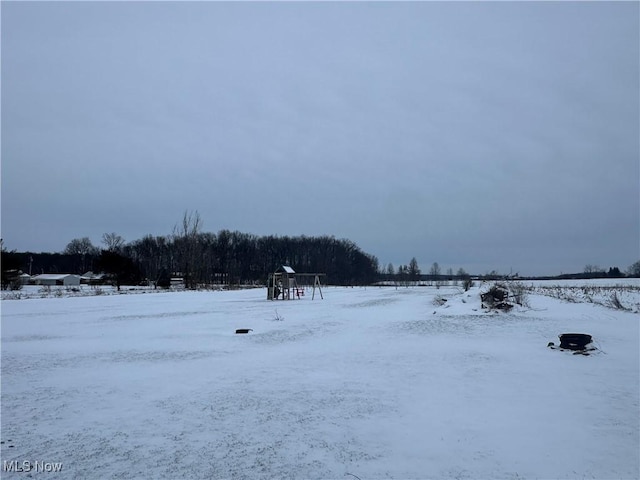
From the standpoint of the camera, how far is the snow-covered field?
504cm

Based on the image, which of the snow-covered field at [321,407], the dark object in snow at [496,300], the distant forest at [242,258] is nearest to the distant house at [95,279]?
the distant forest at [242,258]

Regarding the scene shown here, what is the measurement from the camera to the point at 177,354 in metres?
11.3

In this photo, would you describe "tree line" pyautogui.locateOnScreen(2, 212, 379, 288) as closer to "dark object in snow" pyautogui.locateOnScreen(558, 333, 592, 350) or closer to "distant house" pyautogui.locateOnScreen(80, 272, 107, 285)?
"distant house" pyautogui.locateOnScreen(80, 272, 107, 285)

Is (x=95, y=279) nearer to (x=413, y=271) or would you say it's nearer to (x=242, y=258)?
(x=242, y=258)

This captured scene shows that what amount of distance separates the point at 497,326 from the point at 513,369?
734 centimetres

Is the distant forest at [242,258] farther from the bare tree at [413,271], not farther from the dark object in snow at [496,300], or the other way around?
the dark object in snow at [496,300]

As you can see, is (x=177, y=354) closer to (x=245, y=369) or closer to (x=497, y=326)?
(x=245, y=369)

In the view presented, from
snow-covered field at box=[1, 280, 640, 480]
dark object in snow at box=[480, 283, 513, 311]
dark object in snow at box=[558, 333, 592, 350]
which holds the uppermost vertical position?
dark object in snow at box=[480, 283, 513, 311]

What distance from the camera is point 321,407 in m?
6.96

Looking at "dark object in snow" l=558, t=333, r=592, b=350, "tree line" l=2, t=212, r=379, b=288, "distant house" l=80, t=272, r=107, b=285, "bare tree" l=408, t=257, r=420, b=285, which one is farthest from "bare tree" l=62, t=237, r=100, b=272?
"dark object in snow" l=558, t=333, r=592, b=350

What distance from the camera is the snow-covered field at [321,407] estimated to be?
16.5 feet

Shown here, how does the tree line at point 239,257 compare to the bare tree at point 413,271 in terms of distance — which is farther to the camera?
the bare tree at point 413,271

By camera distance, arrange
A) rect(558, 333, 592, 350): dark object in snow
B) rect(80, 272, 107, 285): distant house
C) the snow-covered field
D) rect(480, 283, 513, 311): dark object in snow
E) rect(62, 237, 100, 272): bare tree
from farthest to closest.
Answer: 1. rect(62, 237, 100, 272): bare tree
2. rect(80, 272, 107, 285): distant house
3. rect(480, 283, 513, 311): dark object in snow
4. rect(558, 333, 592, 350): dark object in snow
5. the snow-covered field

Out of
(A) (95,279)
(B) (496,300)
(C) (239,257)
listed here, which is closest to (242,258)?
(C) (239,257)
